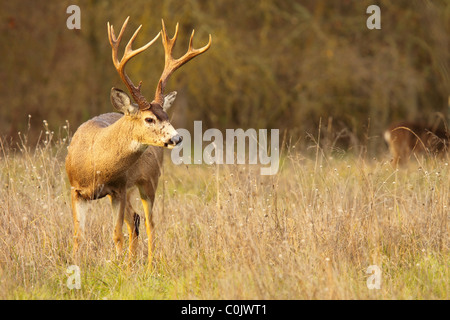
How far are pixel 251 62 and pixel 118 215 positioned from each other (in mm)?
10249

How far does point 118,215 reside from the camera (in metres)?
5.86

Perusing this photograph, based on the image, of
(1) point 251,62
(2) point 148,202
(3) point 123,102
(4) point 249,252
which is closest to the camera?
(4) point 249,252

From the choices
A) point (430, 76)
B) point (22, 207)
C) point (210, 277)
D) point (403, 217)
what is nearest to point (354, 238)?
point (403, 217)

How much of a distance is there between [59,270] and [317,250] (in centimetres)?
178

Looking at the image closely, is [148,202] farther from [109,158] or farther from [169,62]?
[169,62]

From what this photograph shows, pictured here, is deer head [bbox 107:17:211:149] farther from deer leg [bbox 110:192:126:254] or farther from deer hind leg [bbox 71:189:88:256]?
deer hind leg [bbox 71:189:88:256]

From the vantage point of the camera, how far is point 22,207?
5.74 metres

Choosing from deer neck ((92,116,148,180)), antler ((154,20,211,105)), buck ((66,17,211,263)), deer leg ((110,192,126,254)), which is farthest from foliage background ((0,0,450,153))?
deer neck ((92,116,148,180))

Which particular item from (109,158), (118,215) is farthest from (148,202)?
(109,158)

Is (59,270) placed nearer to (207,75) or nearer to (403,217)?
(403,217)

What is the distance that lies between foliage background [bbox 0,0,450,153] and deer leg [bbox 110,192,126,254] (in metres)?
8.86

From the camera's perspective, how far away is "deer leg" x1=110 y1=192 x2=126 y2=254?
18.8ft

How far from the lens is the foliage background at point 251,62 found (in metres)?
15.1
